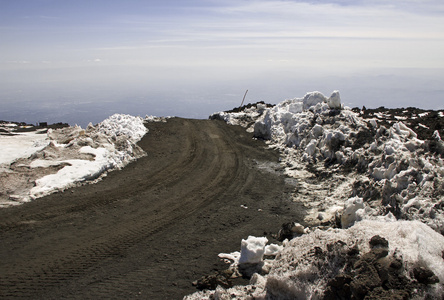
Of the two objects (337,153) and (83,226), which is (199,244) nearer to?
(83,226)

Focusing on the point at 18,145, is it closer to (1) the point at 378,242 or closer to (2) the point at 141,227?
(2) the point at 141,227

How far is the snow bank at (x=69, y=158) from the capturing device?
12164mm

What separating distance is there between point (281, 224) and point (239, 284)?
3.65 meters

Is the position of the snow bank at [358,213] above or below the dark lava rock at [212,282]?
above

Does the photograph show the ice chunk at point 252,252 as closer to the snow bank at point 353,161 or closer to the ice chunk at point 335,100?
the snow bank at point 353,161

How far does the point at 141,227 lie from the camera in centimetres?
970

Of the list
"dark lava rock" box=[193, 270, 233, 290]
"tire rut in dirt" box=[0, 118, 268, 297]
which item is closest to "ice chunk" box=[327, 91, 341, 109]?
"tire rut in dirt" box=[0, 118, 268, 297]

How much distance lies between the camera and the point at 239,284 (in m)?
6.98

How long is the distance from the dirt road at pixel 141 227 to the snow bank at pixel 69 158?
0.65 m

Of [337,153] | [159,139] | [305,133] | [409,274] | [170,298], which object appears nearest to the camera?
[409,274]

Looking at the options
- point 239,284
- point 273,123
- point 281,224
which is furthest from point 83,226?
point 273,123

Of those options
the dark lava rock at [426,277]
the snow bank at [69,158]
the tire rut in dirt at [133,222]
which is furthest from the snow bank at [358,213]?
the snow bank at [69,158]

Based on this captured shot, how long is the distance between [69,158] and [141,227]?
6.94 metres

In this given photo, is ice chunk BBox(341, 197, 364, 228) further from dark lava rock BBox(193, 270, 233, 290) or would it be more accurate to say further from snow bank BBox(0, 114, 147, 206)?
snow bank BBox(0, 114, 147, 206)
